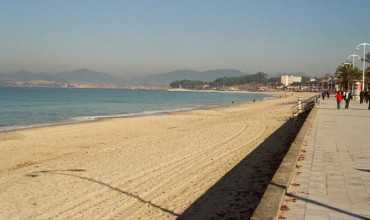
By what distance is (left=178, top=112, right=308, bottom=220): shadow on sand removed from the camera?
23.4 feet

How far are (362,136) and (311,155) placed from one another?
201 inches

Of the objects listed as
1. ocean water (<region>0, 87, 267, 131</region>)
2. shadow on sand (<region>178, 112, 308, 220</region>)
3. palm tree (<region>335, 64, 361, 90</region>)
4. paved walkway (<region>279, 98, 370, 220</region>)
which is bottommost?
ocean water (<region>0, 87, 267, 131</region>)

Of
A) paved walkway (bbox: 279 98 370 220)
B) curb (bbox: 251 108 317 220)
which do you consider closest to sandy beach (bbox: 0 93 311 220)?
curb (bbox: 251 108 317 220)

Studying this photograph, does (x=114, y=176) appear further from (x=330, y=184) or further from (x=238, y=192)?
(x=330, y=184)

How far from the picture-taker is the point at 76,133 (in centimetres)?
2316

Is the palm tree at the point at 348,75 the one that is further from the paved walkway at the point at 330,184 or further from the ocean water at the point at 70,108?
the paved walkway at the point at 330,184

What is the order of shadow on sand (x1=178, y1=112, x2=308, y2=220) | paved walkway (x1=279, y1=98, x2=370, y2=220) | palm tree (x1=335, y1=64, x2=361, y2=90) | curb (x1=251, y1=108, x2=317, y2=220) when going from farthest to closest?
1. palm tree (x1=335, y1=64, x2=361, y2=90)
2. shadow on sand (x1=178, y1=112, x2=308, y2=220)
3. paved walkway (x1=279, y1=98, x2=370, y2=220)
4. curb (x1=251, y1=108, x2=317, y2=220)

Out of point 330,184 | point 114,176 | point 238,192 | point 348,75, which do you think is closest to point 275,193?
point 330,184

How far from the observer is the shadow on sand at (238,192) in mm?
7145

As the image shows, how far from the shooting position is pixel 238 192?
27.8ft

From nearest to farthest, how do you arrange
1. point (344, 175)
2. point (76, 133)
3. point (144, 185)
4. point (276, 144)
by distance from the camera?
point (344, 175)
point (144, 185)
point (276, 144)
point (76, 133)

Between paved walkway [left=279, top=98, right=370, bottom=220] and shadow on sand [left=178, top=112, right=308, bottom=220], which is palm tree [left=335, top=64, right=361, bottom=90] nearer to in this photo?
shadow on sand [left=178, top=112, right=308, bottom=220]

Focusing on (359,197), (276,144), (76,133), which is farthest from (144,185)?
(76,133)

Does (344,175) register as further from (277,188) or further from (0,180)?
(0,180)
